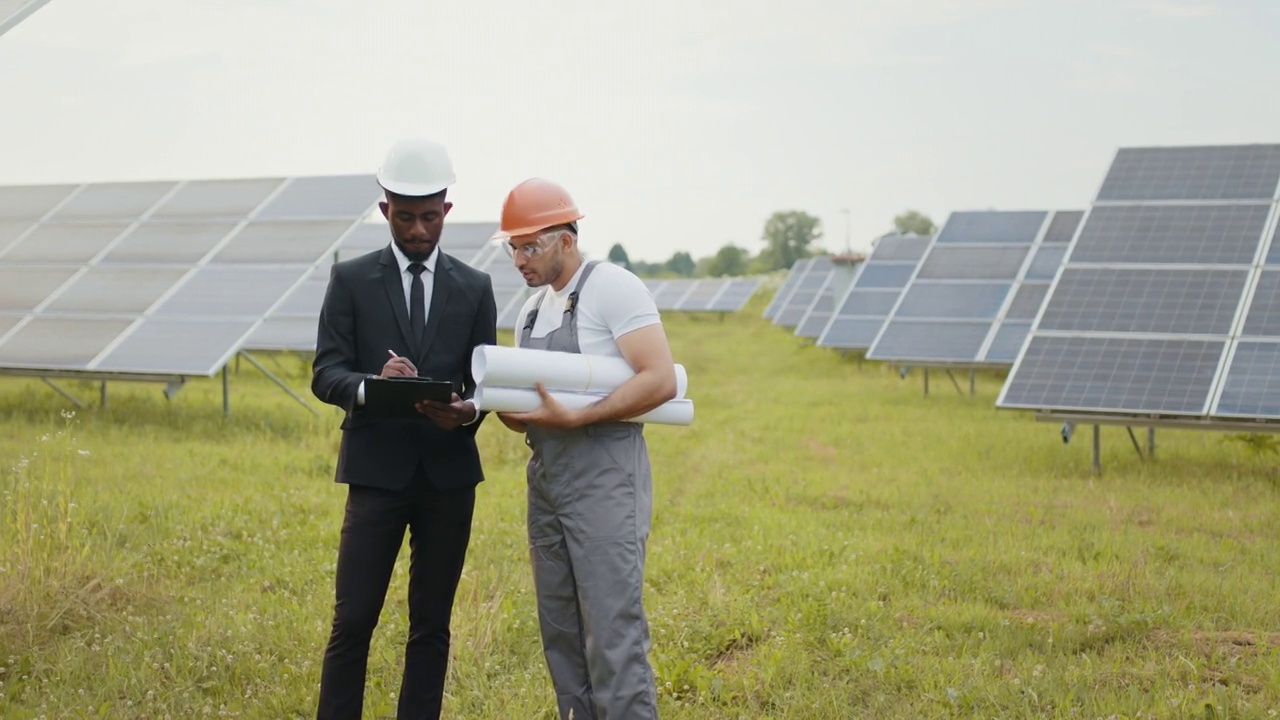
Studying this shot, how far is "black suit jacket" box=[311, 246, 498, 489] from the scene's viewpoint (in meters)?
3.81

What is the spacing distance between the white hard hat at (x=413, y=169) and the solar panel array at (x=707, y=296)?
39.2 m

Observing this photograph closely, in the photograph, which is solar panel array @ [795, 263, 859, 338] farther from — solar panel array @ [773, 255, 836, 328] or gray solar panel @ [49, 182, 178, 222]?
gray solar panel @ [49, 182, 178, 222]

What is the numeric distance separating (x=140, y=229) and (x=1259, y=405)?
12.2 meters

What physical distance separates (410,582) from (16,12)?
3.50m

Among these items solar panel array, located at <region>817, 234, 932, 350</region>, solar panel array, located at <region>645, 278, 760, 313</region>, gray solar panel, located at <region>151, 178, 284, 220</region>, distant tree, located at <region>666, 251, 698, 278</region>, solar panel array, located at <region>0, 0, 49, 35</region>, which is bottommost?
distant tree, located at <region>666, 251, 698, 278</region>

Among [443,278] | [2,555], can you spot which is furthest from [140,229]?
[443,278]

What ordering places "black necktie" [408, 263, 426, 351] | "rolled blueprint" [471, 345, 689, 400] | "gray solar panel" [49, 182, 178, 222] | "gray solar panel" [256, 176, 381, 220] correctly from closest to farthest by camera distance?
"rolled blueprint" [471, 345, 689, 400] → "black necktie" [408, 263, 426, 351] → "gray solar panel" [256, 176, 381, 220] → "gray solar panel" [49, 182, 178, 222]

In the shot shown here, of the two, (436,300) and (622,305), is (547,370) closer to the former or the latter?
(622,305)

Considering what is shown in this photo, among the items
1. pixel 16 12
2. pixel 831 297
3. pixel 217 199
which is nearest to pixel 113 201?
pixel 217 199

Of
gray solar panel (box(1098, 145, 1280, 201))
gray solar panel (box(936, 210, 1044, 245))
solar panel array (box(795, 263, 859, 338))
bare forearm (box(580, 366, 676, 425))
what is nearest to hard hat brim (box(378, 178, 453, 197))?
bare forearm (box(580, 366, 676, 425))

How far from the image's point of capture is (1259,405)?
911 centimetres

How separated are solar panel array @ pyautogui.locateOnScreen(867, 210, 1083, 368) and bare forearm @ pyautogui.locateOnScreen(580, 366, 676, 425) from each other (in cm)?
1266

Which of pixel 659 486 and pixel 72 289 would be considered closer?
pixel 659 486

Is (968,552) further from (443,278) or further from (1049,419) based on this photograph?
(443,278)
